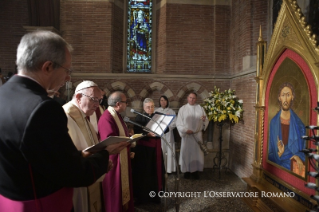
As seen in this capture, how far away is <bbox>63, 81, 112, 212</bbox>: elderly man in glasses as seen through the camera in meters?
1.95

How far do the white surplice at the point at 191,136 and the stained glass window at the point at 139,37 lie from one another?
2.37m

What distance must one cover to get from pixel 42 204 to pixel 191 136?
4.89 metres

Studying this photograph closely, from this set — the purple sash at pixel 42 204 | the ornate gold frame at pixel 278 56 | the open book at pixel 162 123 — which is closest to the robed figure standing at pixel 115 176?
the open book at pixel 162 123

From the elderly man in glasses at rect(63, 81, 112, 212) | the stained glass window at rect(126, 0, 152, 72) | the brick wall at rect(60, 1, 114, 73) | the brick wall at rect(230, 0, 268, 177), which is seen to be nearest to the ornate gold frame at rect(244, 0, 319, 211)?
the brick wall at rect(230, 0, 268, 177)

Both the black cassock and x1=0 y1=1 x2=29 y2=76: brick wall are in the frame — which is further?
x1=0 y1=1 x2=29 y2=76: brick wall

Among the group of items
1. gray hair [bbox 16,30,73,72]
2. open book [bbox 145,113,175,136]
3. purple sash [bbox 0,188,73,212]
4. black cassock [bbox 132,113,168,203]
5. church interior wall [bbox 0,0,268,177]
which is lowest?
black cassock [bbox 132,113,168,203]

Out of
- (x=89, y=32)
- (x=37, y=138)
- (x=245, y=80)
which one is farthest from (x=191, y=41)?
(x=37, y=138)

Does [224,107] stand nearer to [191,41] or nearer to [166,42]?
[191,41]

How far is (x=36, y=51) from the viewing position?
1.16 m

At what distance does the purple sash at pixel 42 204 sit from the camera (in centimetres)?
116

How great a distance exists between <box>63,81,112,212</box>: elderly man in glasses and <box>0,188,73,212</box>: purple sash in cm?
56

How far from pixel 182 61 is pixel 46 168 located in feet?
20.2

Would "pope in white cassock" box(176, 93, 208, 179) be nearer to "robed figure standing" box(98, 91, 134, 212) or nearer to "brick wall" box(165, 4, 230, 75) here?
"brick wall" box(165, 4, 230, 75)

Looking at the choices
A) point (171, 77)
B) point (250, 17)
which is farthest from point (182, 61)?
point (250, 17)
